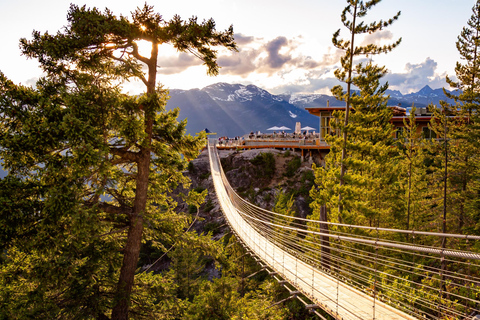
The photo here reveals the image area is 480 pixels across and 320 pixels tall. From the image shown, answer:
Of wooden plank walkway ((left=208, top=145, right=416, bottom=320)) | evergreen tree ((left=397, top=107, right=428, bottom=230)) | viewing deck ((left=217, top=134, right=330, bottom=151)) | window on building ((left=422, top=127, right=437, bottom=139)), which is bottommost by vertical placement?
wooden plank walkway ((left=208, top=145, right=416, bottom=320))

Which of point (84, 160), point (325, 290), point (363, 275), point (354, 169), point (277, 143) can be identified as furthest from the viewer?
point (277, 143)

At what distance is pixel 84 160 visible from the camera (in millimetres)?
4973

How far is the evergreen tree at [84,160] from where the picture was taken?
16.4 ft

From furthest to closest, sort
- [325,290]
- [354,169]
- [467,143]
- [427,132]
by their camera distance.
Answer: [427,132] → [467,143] → [354,169] → [325,290]

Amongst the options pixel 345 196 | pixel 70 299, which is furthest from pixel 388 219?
pixel 70 299

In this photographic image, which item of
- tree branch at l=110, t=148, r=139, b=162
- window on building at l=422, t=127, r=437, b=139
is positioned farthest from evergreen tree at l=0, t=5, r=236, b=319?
window on building at l=422, t=127, r=437, b=139

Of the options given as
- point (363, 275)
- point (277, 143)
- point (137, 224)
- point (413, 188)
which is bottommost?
point (363, 275)

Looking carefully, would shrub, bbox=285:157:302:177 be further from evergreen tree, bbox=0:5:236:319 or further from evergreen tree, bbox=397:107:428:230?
evergreen tree, bbox=0:5:236:319

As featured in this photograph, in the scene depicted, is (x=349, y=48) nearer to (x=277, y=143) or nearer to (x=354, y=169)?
(x=354, y=169)

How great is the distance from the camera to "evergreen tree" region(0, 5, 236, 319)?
16.4 ft

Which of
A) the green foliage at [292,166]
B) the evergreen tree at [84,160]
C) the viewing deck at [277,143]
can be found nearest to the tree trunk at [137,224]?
the evergreen tree at [84,160]

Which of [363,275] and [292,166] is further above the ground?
[292,166]

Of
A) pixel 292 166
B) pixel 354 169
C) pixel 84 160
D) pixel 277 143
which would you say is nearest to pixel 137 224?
pixel 84 160

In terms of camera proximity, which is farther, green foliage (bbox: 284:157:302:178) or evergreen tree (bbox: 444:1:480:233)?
green foliage (bbox: 284:157:302:178)
